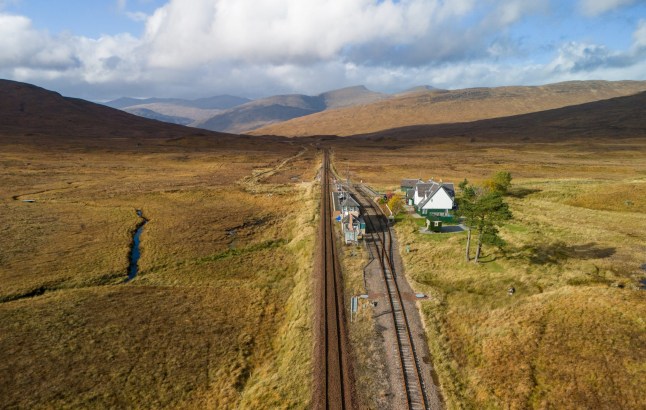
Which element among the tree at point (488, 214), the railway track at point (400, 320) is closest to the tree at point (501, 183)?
the railway track at point (400, 320)

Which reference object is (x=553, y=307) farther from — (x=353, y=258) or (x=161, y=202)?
(x=161, y=202)

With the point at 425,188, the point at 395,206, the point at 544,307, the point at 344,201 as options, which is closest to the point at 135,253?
the point at 344,201

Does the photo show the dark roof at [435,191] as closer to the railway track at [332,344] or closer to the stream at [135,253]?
the railway track at [332,344]

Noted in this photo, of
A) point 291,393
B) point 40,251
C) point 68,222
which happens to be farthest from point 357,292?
point 68,222

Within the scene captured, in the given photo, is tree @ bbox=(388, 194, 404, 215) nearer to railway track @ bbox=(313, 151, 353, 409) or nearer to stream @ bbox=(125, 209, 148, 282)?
railway track @ bbox=(313, 151, 353, 409)

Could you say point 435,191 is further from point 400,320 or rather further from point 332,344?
point 332,344

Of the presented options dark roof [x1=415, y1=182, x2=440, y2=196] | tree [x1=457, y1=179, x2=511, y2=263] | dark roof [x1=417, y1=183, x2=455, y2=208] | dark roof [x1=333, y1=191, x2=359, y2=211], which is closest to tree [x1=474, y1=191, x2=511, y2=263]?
tree [x1=457, y1=179, x2=511, y2=263]
